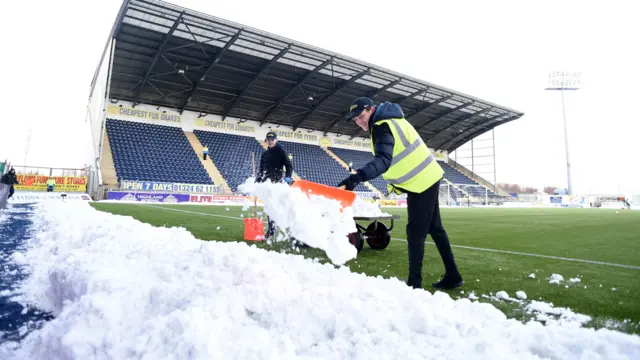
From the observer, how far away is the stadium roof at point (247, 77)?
19203mm

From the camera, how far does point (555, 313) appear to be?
6.99ft

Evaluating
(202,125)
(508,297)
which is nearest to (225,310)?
(508,297)

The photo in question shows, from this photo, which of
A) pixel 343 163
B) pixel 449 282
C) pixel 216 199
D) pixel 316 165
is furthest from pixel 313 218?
pixel 343 163

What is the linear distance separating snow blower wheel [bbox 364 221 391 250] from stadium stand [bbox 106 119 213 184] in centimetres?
2053

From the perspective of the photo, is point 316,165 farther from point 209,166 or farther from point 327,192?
point 327,192

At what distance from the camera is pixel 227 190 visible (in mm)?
24609

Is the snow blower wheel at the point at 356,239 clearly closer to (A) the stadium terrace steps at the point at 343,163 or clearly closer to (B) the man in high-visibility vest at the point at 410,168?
(B) the man in high-visibility vest at the point at 410,168

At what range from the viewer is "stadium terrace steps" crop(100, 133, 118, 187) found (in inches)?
824

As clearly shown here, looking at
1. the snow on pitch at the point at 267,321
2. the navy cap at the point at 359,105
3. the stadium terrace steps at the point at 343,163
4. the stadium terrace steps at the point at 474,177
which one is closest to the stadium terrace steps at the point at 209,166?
the stadium terrace steps at the point at 343,163

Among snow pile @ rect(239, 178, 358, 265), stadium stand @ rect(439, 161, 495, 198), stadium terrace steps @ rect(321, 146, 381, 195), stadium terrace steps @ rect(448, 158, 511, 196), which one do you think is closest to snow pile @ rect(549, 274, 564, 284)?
snow pile @ rect(239, 178, 358, 265)

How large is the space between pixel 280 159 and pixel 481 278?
3.52 metres

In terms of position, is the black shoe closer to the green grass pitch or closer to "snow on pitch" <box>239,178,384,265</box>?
the green grass pitch

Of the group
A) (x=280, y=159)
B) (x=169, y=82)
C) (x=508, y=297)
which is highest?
(x=169, y=82)

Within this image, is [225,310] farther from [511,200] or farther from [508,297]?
[511,200]
